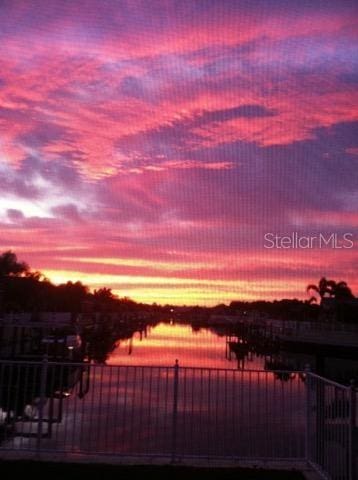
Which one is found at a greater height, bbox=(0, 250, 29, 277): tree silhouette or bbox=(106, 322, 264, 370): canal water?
bbox=(0, 250, 29, 277): tree silhouette

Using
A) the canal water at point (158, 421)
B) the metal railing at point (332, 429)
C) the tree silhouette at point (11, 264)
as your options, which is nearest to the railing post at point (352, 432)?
the metal railing at point (332, 429)

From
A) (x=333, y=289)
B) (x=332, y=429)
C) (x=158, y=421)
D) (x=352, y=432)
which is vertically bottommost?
(x=158, y=421)

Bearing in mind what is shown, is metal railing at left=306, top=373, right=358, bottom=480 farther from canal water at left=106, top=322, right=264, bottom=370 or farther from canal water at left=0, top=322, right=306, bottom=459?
canal water at left=106, top=322, right=264, bottom=370

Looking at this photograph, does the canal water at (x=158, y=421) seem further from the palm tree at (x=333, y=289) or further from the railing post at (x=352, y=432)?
the palm tree at (x=333, y=289)

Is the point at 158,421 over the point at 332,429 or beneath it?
beneath

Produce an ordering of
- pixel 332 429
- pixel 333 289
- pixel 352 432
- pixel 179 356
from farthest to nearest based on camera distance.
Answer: pixel 333 289, pixel 179 356, pixel 332 429, pixel 352 432

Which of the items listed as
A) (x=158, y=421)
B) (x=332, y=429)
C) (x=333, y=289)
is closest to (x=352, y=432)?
→ (x=332, y=429)

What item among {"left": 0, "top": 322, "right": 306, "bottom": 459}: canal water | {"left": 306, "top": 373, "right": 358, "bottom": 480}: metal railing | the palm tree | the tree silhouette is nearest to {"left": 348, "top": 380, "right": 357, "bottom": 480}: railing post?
{"left": 306, "top": 373, "right": 358, "bottom": 480}: metal railing

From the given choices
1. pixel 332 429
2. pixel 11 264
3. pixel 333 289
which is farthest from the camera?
pixel 333 289

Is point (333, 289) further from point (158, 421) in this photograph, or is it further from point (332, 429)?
point (332, 429)

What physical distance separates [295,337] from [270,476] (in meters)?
A: 46.2

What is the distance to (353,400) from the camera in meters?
5.75

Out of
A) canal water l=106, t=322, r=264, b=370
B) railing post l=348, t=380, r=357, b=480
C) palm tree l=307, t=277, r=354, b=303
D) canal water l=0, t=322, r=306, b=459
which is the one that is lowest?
canal water l=106, t=322, r=264, b=370

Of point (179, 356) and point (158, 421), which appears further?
point (179, 356)
